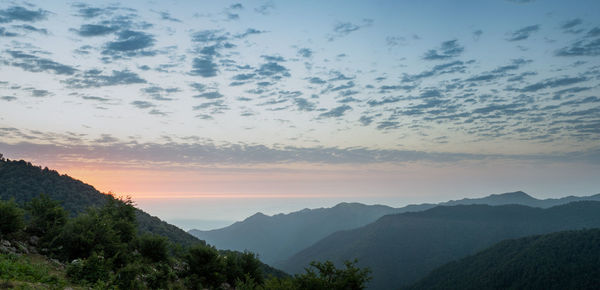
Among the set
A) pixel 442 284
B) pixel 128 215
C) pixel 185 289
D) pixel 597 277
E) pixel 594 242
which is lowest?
pixel 442 284

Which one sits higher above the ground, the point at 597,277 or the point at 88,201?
the point at 88,201

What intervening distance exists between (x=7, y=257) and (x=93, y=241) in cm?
427

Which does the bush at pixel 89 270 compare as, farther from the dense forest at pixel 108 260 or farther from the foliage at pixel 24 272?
the foliage at pixel 24 272

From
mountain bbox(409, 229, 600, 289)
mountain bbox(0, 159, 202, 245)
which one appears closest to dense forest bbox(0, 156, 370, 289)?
mountain bbox(0, 159, 202, 245)

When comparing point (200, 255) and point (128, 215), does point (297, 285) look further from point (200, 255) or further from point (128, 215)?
point (128, 215)

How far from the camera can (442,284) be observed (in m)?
167

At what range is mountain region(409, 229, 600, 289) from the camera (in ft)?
472

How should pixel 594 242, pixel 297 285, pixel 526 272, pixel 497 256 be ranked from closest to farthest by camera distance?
pixel 297 285, pixel 526 272, pixel 594 242, pixel 497 256

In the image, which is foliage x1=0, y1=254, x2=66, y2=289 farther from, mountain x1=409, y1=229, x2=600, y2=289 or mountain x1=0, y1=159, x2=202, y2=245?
mountain x1=409, y1=229, x2=600, y2=289

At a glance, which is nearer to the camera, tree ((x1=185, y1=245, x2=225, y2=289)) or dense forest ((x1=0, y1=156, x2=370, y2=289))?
dense forest ((x1=0, y1=156, x2=370, y2=289))

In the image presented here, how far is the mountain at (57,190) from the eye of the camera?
5591 centimetres

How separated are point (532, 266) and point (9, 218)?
188m

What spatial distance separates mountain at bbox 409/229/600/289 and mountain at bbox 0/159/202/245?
145080 millimetres

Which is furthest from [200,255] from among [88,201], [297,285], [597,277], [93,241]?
[597,277]
